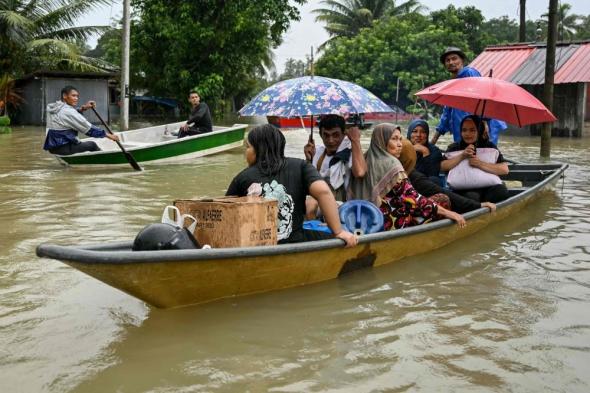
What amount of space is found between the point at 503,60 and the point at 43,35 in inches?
620

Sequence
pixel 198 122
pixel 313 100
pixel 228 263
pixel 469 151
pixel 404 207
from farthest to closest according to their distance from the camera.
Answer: pixel 198 122 → pixel 469 151 → pixel 313 100 → pixel 404 207 → pixel 228 263

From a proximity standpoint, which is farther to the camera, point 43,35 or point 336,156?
point 43,35

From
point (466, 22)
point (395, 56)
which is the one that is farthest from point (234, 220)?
point (466, 22)

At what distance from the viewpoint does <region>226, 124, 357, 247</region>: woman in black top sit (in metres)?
4.34

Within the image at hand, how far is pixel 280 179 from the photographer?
441 centimetres

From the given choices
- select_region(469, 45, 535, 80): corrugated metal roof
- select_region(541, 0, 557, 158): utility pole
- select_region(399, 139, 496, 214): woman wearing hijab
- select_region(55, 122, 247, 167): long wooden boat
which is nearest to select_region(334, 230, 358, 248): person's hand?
select_region(399, 139, 496, 214): woman wearing hijab

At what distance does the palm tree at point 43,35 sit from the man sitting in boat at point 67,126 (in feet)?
37.1

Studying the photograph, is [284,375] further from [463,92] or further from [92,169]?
[92,169]

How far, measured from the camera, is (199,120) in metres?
13.5

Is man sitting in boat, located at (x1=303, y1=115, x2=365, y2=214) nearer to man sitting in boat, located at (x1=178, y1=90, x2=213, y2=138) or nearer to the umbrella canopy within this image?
the umbrella canopy

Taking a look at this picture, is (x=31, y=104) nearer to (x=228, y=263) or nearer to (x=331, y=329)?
(x=228, y=263)

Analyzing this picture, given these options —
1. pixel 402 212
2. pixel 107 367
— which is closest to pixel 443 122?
pixel 402 212

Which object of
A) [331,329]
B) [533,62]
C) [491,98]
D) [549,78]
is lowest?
[331,329]

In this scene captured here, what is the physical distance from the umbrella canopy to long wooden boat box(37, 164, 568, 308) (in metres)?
1.15
